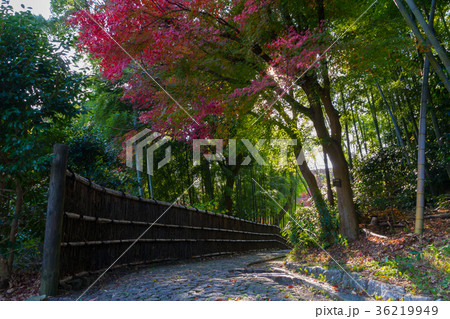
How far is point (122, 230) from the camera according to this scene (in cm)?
543

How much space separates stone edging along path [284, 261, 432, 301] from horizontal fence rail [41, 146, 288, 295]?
2.66 meters

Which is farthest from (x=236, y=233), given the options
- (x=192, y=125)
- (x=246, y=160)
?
(x=192, y=125)

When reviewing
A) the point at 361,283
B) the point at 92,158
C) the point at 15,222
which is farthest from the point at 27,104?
the point at 361,283

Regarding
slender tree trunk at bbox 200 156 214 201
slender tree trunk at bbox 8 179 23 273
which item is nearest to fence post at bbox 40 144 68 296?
slender tree trunk at bbox 8 179 23 273

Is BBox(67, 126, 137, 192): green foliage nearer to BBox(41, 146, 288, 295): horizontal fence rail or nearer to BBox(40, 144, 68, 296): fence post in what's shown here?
BBox(41, 146, 288, 295): horizontal fence rail

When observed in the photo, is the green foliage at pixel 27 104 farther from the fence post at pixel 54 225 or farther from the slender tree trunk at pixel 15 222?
the fence post at pixel 54 225

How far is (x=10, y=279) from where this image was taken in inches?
159

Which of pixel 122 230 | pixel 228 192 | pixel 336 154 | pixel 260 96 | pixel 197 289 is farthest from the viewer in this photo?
pixel 228 192

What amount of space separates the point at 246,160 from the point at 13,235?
1021 centimetres

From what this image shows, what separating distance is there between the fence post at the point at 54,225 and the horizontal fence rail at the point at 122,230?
47mm

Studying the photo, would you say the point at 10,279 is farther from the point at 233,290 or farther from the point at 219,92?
the point at 219,92

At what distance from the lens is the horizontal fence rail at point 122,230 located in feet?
13.1

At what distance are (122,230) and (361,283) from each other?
3.44 metres

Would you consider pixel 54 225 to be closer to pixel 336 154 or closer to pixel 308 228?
pixel 336 154
